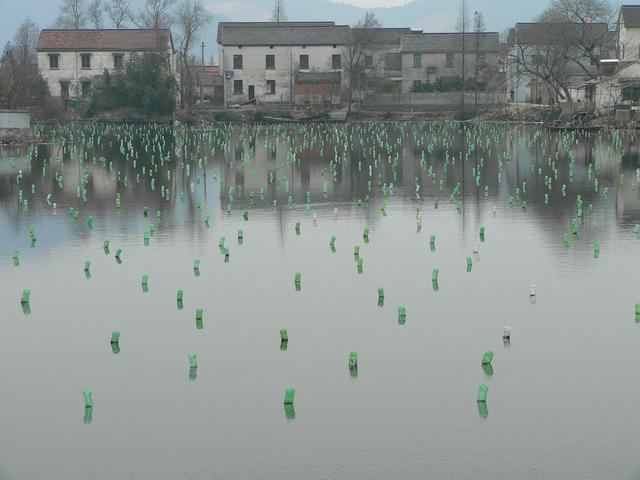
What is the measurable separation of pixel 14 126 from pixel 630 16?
6569cm

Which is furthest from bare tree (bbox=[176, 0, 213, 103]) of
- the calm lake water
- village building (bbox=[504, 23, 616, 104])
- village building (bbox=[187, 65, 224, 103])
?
the calm lake water

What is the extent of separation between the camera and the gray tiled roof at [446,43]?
131 metres

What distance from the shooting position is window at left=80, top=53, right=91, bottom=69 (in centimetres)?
12694

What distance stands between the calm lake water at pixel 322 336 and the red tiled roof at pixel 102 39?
8558 cm

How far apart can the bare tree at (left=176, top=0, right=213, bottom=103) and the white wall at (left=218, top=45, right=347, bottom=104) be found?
495cm

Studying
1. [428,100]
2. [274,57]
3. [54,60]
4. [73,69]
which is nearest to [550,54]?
[428,100]

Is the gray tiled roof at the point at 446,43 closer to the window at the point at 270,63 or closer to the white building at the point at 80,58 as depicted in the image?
the window at the point at 270,63

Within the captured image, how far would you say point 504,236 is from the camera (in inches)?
1261

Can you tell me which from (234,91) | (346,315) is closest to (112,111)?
Answer: (234,91)

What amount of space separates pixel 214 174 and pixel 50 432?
126 feet

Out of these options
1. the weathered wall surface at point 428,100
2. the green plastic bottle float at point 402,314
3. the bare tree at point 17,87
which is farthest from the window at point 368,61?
the green plastic bottle float at point 402,314

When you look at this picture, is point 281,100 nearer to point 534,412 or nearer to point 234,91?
point 234,91

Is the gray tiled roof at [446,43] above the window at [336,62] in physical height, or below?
above

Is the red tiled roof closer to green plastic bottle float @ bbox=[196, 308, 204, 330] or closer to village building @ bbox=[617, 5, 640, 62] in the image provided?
village building @ bbox=[617, 5, 640, 62]
